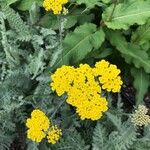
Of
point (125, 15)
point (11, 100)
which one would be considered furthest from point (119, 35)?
point (11, 100)

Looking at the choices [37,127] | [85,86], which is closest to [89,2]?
[85,86]

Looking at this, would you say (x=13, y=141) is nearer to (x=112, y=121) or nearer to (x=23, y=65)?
(x=23, y=65)

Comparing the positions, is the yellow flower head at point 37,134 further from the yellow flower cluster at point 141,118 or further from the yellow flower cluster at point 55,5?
the yellow flower cluster at point 55,5

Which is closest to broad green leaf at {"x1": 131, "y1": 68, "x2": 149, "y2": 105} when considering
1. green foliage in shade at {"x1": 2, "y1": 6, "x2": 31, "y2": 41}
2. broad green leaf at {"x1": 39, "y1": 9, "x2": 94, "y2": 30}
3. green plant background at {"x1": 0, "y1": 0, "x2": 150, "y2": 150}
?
green plant background at {"x1": 0, "y1": 0, "x2": 150, "y2": 150}

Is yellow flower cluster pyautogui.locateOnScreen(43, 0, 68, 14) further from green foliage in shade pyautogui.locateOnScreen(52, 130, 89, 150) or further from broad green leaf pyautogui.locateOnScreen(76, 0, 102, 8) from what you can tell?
green foliage in shade pyautogui.locateOnScreen(52, 130, 89, 150)

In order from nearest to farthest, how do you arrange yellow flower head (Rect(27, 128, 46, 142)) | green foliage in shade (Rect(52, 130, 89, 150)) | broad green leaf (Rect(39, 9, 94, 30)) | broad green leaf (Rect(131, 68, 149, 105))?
yellow flower head (Rect(27, 128, 46, 142)), green foliage in shade (Rect(52, 130, 89, 150)), broad green leaf (Rect(131, 68, 149, 105)), broad green leaf (Rect(39, 9, 94, 30))

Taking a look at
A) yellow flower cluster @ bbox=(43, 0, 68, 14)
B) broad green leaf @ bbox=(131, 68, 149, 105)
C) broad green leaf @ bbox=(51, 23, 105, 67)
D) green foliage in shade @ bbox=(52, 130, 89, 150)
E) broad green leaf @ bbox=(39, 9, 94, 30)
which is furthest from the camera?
broad green leaf @ bbox=(39, 9, 94, 30)
